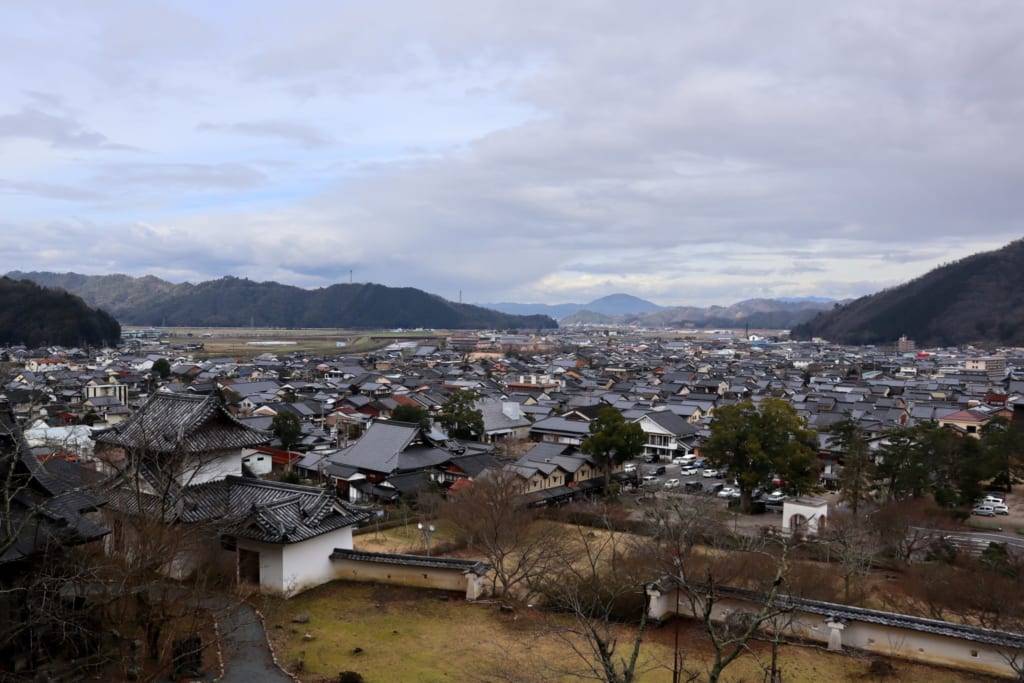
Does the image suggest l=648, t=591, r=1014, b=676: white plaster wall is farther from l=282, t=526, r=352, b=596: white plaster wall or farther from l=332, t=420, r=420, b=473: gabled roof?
l=332, t=420, r=420, b=473: gabled roof

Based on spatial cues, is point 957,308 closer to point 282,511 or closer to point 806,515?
point 806,515

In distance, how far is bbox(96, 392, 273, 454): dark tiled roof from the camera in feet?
50.4

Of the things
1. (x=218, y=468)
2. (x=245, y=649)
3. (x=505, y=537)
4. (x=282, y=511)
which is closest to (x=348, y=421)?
(x=218, y=468)

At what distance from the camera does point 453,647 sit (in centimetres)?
1210

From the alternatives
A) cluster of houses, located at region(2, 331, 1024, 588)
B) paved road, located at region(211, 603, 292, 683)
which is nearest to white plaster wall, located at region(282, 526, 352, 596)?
cluster of houses, located at region(2, 331, 1024, 588)

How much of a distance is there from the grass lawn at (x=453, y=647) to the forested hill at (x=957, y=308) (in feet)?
444

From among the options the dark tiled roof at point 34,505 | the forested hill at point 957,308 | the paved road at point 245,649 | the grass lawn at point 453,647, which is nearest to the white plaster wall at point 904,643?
the grass lawn at point 453,647

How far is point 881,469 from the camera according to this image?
25609mm

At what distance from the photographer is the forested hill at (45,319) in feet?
315

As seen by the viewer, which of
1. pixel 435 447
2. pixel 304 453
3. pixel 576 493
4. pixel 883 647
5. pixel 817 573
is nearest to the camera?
pixel 883 647

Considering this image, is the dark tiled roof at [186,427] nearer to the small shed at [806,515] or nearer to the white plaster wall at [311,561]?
the white plaster wall at [311,561]

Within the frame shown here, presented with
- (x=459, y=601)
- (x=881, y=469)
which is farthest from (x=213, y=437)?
(x=881, y=469)

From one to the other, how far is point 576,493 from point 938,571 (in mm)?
13799

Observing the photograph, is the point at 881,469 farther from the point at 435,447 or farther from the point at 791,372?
the point at 791,372
